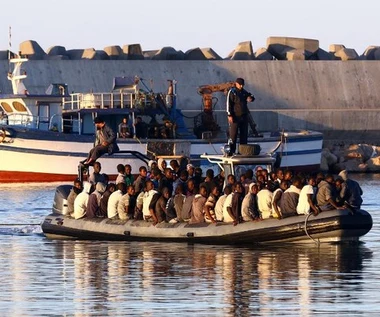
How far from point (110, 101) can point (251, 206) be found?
2333 centimetres

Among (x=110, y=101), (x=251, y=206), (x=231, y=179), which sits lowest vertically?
(x=251, y=206)

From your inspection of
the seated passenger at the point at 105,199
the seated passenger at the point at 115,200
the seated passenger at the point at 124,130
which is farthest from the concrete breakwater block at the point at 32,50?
the seated passenger at the point at 115,200

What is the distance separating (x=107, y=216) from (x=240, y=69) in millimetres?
36278

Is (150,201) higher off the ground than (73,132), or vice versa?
(73,132)

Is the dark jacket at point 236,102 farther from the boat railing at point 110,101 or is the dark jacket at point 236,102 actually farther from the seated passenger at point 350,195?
the boat railing at point 110,101

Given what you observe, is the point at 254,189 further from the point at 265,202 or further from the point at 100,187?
the point at 100,187

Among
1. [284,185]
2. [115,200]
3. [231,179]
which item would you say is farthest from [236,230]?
[115,200]

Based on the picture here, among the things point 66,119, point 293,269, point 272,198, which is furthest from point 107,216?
point 66,119

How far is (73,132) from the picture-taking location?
51.8 metres

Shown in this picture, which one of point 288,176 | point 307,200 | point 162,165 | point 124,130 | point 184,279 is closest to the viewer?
point 184,279

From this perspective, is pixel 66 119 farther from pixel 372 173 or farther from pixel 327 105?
pixel 327 105

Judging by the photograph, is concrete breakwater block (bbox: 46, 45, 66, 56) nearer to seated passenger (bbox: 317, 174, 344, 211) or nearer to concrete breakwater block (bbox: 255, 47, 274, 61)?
concrete breakwater block (bbox: 255, 47, 274, 61)

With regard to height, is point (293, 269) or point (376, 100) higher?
point (376, 100)

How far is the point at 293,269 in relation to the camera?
24.9 meters
